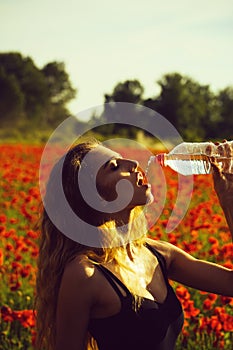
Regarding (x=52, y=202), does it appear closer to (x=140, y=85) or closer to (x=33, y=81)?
(x=140, y=85)

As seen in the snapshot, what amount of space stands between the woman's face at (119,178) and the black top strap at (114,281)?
0.77 ft

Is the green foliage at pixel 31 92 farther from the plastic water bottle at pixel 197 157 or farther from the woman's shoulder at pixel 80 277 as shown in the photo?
the woman's shoulder at pixel 80 277

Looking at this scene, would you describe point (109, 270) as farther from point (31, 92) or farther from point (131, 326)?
point (31, 92)

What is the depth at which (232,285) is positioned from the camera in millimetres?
2738

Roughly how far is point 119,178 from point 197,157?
331mm

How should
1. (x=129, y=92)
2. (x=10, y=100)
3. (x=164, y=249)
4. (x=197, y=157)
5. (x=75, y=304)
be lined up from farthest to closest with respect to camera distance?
1. (x=10, y=100)
2. (x=129, y=92)
3. (x=164, y=249)
4. (x=197, y=157)
5. (x=75, y=304)

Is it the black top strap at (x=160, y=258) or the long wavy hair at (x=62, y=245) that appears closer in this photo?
the long wavy hair at (x=62, y=245)

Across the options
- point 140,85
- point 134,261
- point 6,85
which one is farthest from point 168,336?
point 6,85

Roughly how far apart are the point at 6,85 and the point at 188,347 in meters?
58.5

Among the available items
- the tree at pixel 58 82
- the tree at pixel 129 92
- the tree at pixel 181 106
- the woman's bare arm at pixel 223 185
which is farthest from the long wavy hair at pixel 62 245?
the tree at pixel 58 82

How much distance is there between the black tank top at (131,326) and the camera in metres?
2.45

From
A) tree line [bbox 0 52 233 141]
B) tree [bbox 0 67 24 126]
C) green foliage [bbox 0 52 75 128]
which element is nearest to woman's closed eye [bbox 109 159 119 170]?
tree line [bbox 0 52 233 141]

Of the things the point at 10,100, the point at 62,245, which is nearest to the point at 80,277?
the point at 62,245

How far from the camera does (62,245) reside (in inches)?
101
